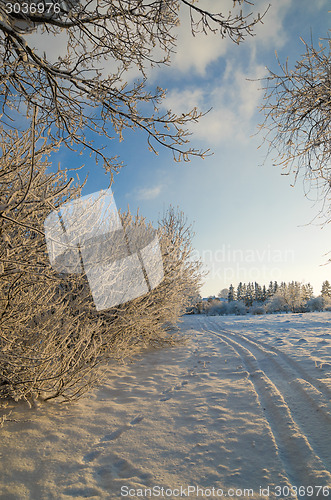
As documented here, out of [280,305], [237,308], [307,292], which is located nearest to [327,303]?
[280,305]

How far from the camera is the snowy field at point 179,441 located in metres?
2.21

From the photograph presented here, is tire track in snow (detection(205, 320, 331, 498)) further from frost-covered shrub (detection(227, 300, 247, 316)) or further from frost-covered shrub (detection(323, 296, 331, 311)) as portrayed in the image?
frost-covered shrub (detection(227, 300, 247, 316))

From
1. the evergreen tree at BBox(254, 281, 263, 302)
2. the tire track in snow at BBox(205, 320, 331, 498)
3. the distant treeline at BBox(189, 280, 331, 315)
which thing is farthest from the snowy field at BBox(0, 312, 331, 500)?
the evergreen tree at BBox(254, 281, 263, 302)

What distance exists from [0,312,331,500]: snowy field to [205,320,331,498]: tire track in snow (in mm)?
11

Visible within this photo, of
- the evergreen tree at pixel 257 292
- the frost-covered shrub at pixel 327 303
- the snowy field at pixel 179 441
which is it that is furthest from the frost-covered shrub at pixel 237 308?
the snowy field at pixel 179 441

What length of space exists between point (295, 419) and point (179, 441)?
1.51 m

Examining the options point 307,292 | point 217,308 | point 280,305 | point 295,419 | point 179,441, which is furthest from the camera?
point 307,292

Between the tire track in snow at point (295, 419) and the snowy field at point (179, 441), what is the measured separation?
11mm

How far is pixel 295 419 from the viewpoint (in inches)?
127

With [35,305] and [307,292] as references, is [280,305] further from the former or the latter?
[35,305]

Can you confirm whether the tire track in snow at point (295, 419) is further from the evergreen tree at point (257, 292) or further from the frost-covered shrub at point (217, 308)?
the evergreen tree at point (257, 292)

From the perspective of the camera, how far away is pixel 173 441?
291cm

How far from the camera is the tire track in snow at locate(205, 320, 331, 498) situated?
7.79 feet

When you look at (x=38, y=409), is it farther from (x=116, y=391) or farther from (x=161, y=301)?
(x=161, y=301)
